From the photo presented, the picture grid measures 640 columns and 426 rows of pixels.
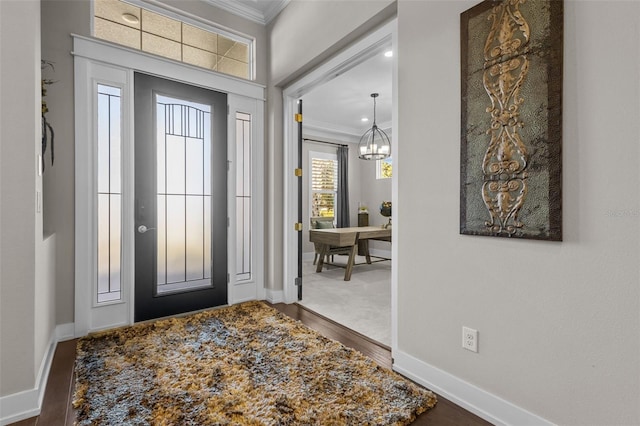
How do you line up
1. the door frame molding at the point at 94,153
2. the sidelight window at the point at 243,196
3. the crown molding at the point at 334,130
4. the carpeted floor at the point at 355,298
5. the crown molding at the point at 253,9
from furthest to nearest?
the crown molding at the point at 334,130, the sidelight window at the point at 243,196, the crown molding at the point at 253,9, the carpeted floor at the point at 355,298, the door frame molding at the point at 94,153

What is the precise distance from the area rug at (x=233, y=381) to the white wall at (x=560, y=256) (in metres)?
0.45

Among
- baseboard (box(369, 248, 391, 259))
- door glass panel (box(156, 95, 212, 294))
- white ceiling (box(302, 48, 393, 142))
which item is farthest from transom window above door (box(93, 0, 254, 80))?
baseboard (box(369, 248, 391, 259))

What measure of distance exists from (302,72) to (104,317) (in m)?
2.89

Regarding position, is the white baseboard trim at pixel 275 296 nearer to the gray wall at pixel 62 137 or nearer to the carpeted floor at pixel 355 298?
the carpeted floor at pixel 355 298

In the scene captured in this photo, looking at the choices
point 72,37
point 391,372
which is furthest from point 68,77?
point 391,372

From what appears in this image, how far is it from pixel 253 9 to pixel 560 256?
3.70m

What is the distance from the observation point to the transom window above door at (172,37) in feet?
9.39

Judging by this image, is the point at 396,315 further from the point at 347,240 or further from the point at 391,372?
the point at 347,240

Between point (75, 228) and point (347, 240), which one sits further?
point (347, 240)

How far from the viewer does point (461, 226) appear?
1.77 meters

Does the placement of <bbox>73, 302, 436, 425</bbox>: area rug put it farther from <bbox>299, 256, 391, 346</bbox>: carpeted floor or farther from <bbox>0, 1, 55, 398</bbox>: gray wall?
<bbox>299, 256, 391, 346</bbox>: carpeted floor

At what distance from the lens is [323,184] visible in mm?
7586

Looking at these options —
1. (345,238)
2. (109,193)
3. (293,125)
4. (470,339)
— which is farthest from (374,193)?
(470,339)

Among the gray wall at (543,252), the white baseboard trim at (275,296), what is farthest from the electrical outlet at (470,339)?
the white baseboard trim at (275,296)
